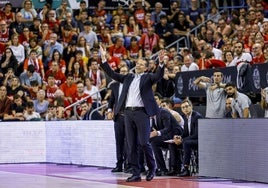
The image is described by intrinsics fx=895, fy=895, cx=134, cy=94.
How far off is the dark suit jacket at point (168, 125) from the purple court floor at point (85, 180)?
0.92 m

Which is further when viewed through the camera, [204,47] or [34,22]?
[34,22]

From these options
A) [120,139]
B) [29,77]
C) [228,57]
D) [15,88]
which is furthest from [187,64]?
[29,77]

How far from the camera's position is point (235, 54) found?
20734 mm

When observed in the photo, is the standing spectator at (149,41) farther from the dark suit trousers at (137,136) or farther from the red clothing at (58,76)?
the dark suit trousers at (137,136)

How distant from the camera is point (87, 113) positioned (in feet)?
72.9

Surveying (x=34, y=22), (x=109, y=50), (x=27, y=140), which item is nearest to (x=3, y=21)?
(x=34, y=22)

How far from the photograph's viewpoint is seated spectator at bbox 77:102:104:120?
21.5 m

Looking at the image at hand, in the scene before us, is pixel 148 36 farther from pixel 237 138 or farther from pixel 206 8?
pixel 237 138

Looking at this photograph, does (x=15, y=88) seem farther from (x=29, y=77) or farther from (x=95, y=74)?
(x=95, y=74)

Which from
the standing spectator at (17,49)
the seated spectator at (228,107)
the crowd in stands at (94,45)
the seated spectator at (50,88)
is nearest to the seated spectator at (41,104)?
the crowd in stands at (94,45)

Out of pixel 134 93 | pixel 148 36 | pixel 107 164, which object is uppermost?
pixel 148 36

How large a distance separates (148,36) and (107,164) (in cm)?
798

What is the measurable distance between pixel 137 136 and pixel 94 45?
1100 centimetres

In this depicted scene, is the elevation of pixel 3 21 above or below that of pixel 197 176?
above
